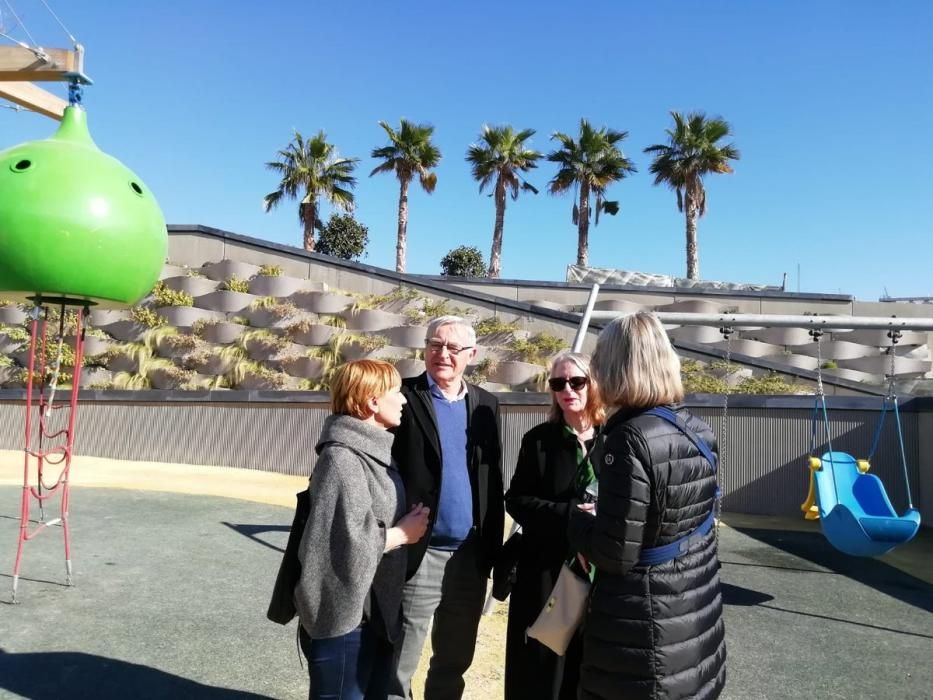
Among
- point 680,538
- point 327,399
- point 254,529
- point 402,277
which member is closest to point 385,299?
point 402,277

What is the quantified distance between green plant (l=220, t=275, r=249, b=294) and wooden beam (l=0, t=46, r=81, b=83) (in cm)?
1047

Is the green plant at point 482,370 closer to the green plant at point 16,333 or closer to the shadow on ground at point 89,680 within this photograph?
the shadow on ground at point 89,680

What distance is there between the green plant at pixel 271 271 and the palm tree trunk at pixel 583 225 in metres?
15.4

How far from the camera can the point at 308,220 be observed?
3050cm

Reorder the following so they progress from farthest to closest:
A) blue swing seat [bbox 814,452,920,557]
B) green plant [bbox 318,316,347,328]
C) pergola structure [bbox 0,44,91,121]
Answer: green plant [bbox 318,316,347,328]
pergola structure [bbox 0,44,91,121]
blue swing seat [bbox 814,452,920,557]

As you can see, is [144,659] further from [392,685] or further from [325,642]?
[325,642]

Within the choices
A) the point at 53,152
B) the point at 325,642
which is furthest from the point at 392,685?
the point at 53,152

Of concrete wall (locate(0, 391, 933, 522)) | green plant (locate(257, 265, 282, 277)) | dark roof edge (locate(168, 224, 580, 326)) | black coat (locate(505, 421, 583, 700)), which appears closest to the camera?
black coat (locate(505, 421, 583, 700))

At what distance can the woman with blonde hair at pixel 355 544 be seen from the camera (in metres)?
2.24

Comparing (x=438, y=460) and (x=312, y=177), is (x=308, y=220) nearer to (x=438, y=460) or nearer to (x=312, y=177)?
(x=312, y=177)

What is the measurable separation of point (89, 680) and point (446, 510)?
2.39 metres

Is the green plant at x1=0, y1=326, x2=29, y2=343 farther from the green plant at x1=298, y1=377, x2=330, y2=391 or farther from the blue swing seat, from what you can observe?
Answer: the blue swing seat

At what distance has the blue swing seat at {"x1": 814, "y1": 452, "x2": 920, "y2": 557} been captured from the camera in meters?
5.17

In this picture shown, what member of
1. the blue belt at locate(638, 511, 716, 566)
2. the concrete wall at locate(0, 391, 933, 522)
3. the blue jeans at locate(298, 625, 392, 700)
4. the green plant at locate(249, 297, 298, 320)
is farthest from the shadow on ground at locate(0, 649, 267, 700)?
the green plant at locate(249, 297, 298, 320)
